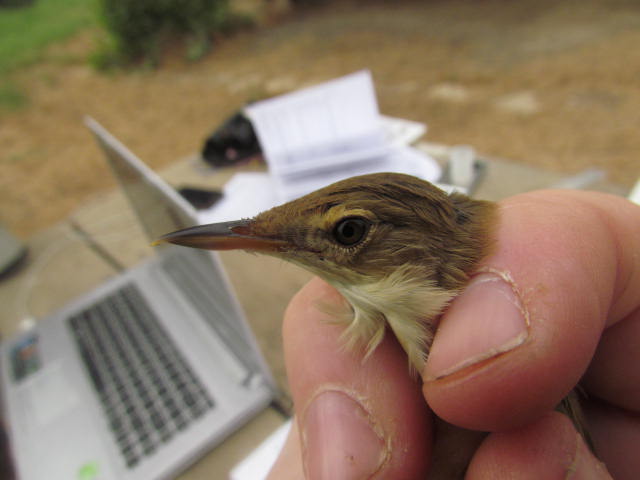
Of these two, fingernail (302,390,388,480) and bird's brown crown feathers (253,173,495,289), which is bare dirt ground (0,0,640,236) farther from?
fingernail (302,390,388,480)

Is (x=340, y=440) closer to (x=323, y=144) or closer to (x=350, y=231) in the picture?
(x=350, y=231)

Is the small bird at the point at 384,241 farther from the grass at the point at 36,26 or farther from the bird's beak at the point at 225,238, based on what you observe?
the grass at the point at 36,26

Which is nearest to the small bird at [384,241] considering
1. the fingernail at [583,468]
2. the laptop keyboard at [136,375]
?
the fingernail at [583,468]

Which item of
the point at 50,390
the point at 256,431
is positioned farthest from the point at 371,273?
the point at 50,390

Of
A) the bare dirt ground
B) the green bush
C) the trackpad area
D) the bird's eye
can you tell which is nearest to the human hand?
the bird's eye

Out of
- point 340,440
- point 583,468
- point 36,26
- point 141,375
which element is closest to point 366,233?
point 340,440
